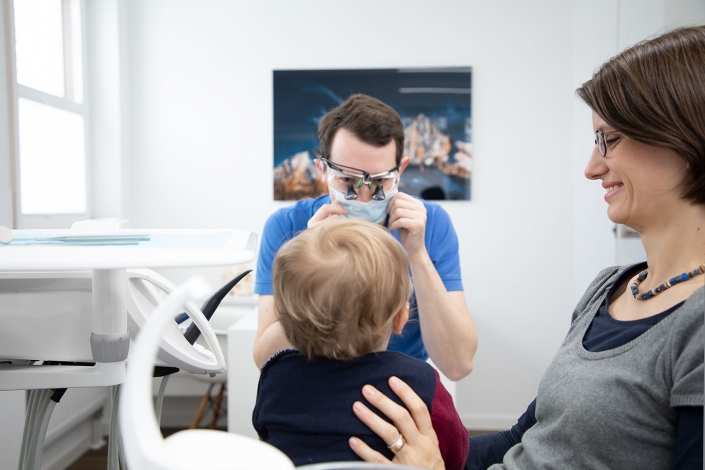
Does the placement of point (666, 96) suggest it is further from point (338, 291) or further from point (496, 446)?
point (496, 446)

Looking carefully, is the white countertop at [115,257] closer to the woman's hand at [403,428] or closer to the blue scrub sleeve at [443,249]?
the woman's hand at [403,428]

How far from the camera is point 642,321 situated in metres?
0.84

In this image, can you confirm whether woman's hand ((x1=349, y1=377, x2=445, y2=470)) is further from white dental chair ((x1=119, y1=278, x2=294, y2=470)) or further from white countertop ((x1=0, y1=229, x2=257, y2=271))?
white dental chair ((x1=119, y1=278, x2=294, y2=470))

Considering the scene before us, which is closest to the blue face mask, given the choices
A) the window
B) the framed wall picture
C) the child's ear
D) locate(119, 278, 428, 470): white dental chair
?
the child's ear

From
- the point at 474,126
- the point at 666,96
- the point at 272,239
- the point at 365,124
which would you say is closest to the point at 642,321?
the point at 666,96

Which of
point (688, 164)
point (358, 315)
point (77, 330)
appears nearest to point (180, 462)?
point (358, 315)

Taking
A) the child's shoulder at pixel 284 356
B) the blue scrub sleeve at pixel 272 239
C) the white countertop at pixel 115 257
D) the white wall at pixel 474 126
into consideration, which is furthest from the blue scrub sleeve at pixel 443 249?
the white wall at pixel 474 126

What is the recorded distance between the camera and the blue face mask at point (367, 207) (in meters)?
1.45

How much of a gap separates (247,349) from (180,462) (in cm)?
239

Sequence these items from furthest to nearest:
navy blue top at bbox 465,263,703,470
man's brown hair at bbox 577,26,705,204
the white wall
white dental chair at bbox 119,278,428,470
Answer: the white wall
man's brown hair at bbox 577,26,705,204
navy blue top at bbox 465,263,703,470
white dental chair at bbox 119,278,428,470

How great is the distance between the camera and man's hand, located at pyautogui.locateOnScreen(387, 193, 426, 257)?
53.9 inches

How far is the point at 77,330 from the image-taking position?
91 centimetres

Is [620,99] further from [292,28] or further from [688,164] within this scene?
[292,28]

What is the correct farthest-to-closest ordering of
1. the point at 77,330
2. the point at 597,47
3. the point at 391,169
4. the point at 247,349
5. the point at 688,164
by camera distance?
the point at 597,47 < the point at 247,349 < the point at 391,169 < the point at 77,330 < the point at 688,164
